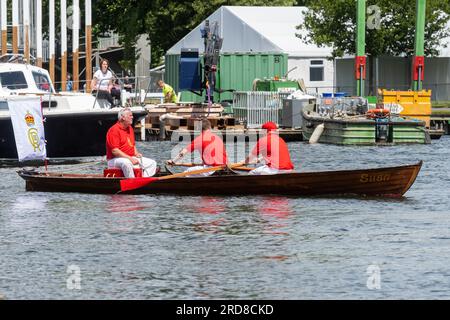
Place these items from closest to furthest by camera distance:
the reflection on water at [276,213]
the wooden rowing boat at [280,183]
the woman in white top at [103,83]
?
the reflection on water at [276,213]
the wooden rowing boat at [280,183]
the woman in white top at [103,83]

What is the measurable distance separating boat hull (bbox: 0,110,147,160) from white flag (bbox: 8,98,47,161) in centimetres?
210

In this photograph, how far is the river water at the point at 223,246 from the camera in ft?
55.3

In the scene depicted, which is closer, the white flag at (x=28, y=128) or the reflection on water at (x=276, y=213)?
the reflection on water at (x=276, y=213)

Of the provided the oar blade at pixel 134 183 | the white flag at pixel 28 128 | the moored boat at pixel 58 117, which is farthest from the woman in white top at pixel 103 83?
the oar blade at pixel 134 183

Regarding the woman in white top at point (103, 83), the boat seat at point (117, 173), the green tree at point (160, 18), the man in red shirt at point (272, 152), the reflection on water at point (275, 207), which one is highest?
the green tree at point (160, 18)

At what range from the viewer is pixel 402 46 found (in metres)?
57.8

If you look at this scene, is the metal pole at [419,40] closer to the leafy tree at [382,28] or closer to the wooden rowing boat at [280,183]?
the leafy tree at [382,28]

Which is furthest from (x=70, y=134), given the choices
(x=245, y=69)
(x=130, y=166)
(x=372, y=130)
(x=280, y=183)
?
(x=245, y=69)

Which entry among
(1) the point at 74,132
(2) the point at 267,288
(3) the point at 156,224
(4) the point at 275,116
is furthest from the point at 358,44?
(2) the point at 267,288

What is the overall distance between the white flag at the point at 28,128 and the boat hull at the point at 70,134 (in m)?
2.10

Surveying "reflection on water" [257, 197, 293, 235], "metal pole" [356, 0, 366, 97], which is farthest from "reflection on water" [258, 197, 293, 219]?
"metal pole" [356, 0, 366, 97]

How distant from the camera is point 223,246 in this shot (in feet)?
65.9
